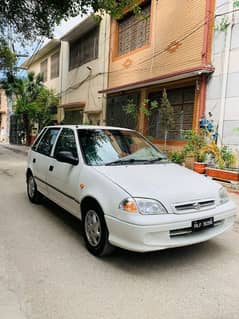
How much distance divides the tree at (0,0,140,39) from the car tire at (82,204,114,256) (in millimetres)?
7018

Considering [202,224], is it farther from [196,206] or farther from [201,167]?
[201,167]

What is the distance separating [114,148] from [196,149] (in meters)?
5.47

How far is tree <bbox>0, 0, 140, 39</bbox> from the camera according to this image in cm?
875

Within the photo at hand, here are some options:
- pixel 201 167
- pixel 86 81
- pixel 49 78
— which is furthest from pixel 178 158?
pixel 49 78

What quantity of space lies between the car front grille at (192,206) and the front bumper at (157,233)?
0.17 feet

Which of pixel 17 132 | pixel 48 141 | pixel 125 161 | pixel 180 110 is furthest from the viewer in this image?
pixel 17 132

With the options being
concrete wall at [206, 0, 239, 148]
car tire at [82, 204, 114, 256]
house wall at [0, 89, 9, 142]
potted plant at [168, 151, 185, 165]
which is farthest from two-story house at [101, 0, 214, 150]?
house wall at [0, 89, 9, 142]

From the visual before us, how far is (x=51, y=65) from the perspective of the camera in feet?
81.4

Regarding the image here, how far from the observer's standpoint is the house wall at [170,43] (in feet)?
34.1

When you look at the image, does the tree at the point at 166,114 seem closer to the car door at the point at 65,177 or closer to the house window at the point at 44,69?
the car door at the point at 65,177

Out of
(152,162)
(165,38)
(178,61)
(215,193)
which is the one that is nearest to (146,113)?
(178,61)

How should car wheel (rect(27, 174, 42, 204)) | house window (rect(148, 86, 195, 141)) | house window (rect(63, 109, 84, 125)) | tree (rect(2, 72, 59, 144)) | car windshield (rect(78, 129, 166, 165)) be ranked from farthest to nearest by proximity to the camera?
tree (rect(2, 72, 59, 144)), house window (rect(63, 109, 84, 125)), house window (rect(148, 86, 195, 141)), car wheel (rect(27, 174, 42, 204)), car windshield (rect(78, 129, 166, 165))

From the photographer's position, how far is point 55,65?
2388 centimetres

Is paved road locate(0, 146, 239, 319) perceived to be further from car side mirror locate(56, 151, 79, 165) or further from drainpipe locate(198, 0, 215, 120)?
drainpipe locate(198, 0, 215, 120)
